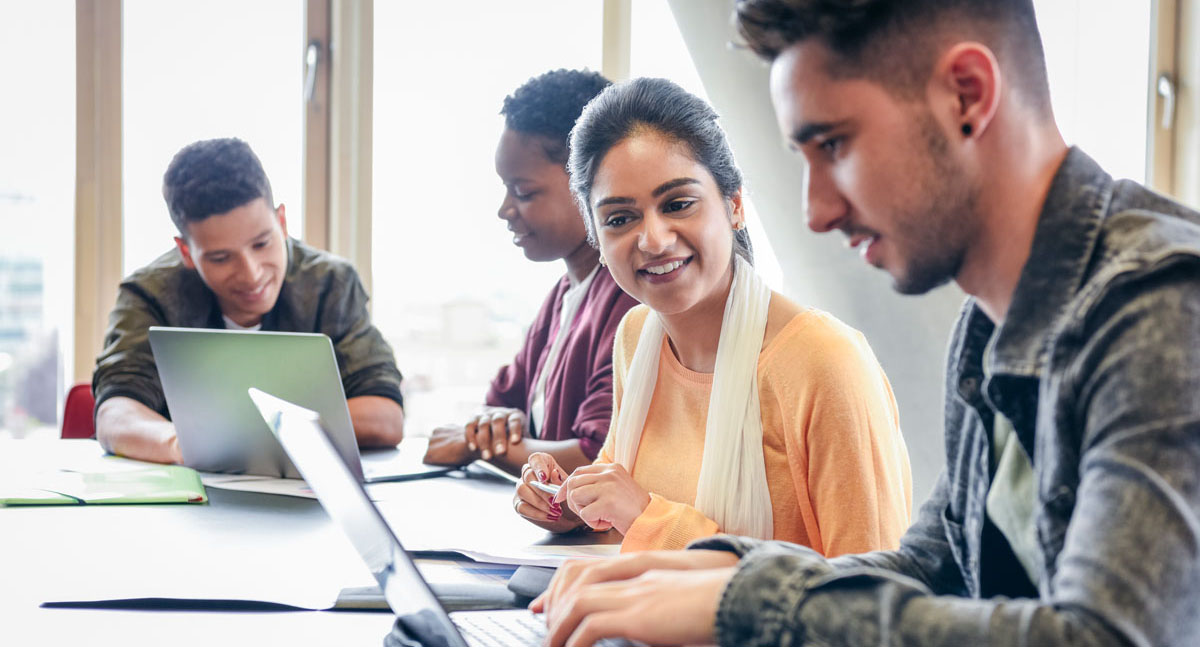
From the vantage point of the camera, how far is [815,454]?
50.6 inches

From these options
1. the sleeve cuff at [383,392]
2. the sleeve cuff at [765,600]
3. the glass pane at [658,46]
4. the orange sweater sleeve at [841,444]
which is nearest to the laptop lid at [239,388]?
the sleeve cuff at [383,392]

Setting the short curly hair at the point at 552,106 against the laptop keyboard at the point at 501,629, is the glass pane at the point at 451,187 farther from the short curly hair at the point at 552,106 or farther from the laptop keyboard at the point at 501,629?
the laptop keyboard at the point at 501,629

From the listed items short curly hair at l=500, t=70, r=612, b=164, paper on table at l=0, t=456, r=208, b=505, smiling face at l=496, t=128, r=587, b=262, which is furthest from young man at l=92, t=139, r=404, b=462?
short curly hair at l=500, t=70, r=612, b=164

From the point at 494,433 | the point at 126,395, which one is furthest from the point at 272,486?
the point at 126,395

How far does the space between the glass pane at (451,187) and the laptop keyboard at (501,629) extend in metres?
2.62

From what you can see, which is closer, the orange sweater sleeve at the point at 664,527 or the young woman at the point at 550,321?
the orange sweater sleeve at the point at 664,527

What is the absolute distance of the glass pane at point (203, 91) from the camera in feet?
10.9

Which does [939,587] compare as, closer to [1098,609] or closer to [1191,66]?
[1098,609]

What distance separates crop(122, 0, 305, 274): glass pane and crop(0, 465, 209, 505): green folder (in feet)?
5.53

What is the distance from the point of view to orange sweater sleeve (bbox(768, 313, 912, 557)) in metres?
1.24

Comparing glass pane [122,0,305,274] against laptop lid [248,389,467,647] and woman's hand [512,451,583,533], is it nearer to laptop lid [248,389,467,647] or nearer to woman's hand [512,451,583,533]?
woman's hand [512,451,583,533]

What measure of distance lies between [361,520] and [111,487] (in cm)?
109

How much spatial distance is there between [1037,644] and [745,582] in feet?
0.57

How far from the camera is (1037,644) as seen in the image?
533mm
